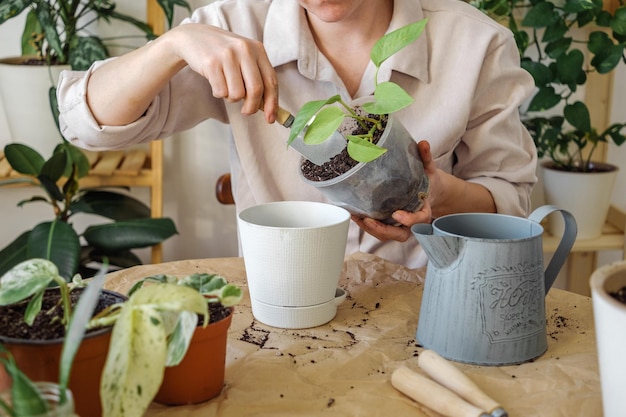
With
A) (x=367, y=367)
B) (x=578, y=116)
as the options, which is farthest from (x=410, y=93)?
(x=578, y=116)

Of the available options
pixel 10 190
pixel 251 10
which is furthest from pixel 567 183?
pixel 10 190

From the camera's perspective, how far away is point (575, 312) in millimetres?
999

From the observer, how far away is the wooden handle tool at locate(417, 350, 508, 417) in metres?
0.73

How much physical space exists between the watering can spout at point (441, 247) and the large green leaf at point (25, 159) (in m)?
1.16

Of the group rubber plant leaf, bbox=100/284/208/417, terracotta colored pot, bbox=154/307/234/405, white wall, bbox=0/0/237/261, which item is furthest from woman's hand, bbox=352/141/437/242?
white wall, bbox=0/0/237/261

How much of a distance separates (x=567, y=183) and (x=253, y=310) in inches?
43.9

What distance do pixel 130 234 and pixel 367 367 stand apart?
1117mm

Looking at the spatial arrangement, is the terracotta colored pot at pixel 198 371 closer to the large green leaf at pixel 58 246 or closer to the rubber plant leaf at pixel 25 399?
the rubber plant leaf at pixel 25 399

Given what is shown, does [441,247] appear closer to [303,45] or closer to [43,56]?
[303,45]

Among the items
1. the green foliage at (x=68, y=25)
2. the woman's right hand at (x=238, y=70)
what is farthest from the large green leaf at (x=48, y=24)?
the woman's right hand at (x=238, y=70)

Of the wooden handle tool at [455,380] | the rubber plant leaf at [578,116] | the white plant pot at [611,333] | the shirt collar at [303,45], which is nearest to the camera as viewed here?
the white plant pot at [611,333]

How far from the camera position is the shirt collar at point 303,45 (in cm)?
125

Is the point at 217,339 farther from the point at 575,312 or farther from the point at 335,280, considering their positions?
the point at 575,312

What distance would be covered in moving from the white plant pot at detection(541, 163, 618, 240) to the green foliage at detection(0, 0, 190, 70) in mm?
965
